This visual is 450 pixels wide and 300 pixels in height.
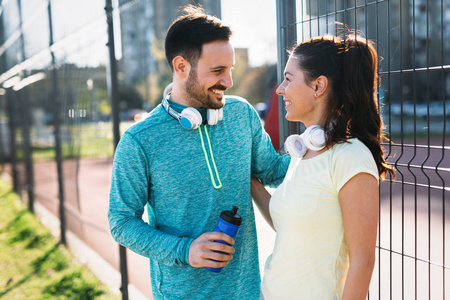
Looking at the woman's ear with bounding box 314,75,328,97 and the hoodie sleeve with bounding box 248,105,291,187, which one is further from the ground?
the woman's ear with bounding box 314,75,328,97

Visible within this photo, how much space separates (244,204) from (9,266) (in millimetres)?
4603

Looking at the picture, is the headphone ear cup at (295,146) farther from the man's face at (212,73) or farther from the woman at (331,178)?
the man's face at (212,73)

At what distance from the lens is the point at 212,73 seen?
211 cm

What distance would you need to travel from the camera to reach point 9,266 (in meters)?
5.73

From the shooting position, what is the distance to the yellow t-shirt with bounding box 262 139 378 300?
1.58 m

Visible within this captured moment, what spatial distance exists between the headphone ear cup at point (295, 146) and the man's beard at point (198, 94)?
486 mm

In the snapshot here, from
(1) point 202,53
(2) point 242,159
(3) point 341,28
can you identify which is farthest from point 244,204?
(3) point 341,28

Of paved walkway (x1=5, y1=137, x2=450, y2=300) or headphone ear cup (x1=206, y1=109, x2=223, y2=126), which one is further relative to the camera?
paved walkway (x1=5, y1=137, x2=450, y2=300)

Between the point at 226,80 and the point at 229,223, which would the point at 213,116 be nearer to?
the point at 226,80

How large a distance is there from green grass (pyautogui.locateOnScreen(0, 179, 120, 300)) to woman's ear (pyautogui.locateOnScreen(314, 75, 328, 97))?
11.1 feet

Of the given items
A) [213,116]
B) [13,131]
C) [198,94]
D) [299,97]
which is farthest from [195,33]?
[13,131]

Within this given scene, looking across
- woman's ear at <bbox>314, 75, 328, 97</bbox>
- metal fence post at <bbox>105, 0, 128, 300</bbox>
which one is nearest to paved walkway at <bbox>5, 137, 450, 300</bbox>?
metal fence post at <bbox>105, 0, 128, 300</bbox>

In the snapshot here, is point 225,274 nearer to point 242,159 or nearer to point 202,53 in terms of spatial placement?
point 242,159

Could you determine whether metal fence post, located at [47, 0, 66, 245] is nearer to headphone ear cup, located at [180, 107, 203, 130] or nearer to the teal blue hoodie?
the teal blue hoodie
